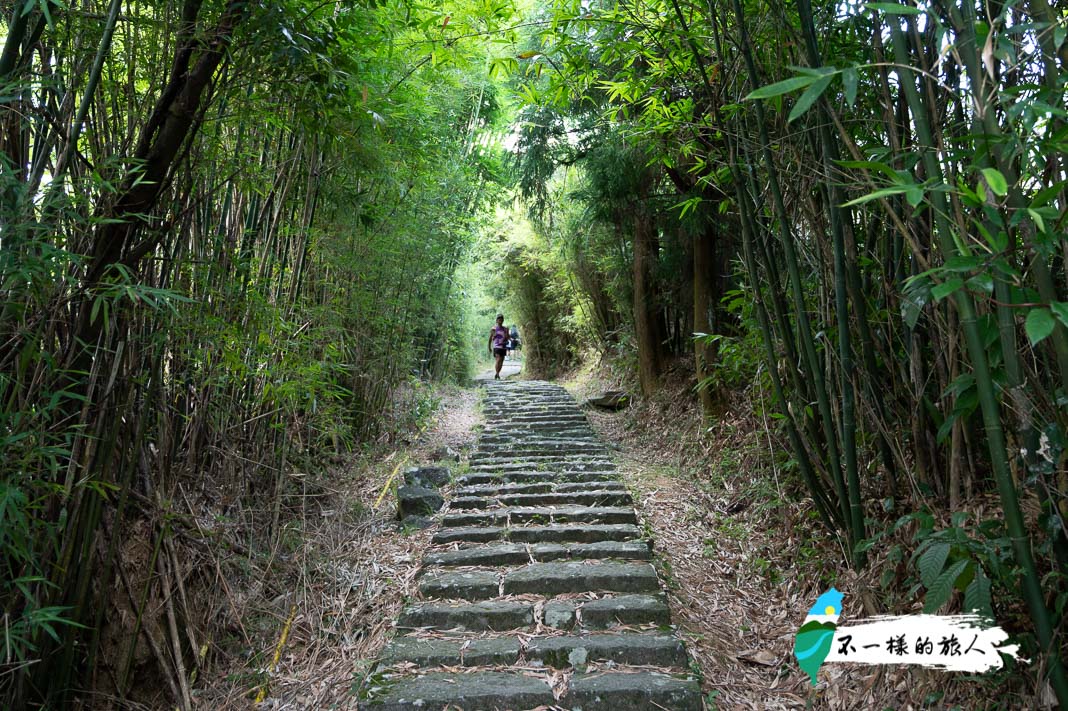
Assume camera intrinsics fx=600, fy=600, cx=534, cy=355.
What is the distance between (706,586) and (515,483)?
5.07 ft

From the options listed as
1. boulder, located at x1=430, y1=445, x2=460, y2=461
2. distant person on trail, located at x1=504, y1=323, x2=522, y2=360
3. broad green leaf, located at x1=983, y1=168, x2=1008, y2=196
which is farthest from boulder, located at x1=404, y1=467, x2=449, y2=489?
distant person on trail, located at x1=504, y1=323, x2=522, y2=360

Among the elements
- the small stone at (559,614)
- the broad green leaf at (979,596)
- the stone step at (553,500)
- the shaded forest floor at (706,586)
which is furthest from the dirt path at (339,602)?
the broad green leaf at (979,596)

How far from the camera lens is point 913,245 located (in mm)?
1398

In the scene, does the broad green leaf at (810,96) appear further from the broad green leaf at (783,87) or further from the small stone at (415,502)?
the small stone at (415,502)

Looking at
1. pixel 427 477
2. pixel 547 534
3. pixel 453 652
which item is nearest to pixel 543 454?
pixel 427 477

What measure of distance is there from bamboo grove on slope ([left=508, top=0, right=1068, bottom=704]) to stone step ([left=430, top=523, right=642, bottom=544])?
0.95 m

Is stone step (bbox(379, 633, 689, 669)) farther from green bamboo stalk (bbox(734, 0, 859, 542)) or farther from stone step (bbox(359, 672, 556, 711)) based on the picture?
green bamboo stalk (bbox(734, 0, 859, 542))

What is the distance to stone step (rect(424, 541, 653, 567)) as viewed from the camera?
291cm

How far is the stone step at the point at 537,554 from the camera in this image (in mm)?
2914

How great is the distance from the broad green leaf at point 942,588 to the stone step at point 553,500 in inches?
95.2

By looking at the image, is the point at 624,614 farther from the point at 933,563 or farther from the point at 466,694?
the point at 933,563

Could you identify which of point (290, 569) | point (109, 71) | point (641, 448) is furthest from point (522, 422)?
point (109, 71)

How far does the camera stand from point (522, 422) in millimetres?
6098

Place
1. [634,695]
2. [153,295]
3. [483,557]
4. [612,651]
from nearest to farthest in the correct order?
[153,295], [634,695], [612,651], [483,557]
